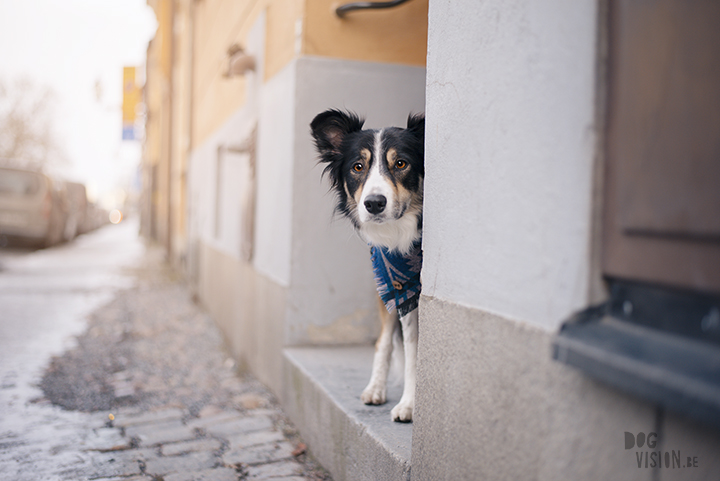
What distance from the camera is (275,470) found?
2.83 meters

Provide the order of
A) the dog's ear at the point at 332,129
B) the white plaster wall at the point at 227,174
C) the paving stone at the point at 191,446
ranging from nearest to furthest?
1. the dog's ear at the point at 332,129
2. the paving stone at the point at 191,446
3. the white plaster wall at the point at 227,174

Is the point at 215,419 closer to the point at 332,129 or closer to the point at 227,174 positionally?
the point at 332,129

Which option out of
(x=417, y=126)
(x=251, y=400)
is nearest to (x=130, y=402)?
(x=251, y=400)

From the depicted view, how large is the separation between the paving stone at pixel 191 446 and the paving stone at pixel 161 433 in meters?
0.07

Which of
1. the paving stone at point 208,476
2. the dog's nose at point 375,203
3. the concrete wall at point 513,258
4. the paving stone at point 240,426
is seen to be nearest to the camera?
the concrete wall at point 513,258

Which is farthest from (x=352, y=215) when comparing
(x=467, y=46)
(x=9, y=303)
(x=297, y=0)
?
(x=9, y=303)

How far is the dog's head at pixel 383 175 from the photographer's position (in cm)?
254

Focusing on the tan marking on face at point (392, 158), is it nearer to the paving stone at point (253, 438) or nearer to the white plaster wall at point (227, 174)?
the paving stone at point (253, 438)

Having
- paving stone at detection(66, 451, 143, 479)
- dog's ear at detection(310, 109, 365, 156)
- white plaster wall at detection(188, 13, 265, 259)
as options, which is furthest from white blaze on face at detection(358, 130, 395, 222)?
white plaster wall at detection(188, 13, 265, 259)

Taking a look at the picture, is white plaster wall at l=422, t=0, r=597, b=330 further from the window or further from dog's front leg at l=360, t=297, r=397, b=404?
dog's front leg at l=360, t=297, r=397, b=404

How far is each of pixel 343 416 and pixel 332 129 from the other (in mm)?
1498

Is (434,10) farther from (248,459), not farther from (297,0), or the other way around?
(248,459)

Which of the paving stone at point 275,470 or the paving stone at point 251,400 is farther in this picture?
the paving stone at point 251,400

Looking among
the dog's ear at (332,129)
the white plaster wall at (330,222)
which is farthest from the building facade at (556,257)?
the dog's ear at (332,129)
